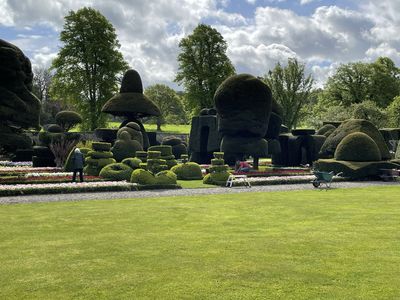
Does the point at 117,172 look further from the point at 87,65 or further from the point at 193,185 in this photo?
the point at 87,65

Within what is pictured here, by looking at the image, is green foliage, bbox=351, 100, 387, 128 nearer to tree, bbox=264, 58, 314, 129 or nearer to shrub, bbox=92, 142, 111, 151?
tree, bbox=264, 58, 314, 129

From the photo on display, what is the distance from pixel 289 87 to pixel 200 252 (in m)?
50.5

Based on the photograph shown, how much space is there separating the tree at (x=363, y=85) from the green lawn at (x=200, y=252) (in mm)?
55321

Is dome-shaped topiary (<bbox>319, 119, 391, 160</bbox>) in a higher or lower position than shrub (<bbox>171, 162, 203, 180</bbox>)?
higher

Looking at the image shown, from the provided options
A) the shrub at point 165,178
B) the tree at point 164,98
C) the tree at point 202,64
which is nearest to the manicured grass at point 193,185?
the shrub at point 165,178

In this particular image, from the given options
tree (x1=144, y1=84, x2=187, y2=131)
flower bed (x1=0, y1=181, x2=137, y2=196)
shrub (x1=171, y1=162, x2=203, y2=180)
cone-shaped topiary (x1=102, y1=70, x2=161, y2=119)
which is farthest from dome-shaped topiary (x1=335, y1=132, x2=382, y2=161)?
tree (x1=144, y1=84, x2=187, y2=131)

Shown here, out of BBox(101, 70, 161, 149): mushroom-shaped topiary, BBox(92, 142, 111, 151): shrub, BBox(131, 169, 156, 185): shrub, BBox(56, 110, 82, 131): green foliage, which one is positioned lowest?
BBox(131, 169, 156, 185): shrub

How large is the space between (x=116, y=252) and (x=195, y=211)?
4.95 meters

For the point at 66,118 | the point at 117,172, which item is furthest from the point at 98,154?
the point at 66,118

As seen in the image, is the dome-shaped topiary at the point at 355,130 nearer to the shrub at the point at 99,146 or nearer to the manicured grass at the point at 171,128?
the shrub at the point at 99,146

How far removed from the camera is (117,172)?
21.5 m

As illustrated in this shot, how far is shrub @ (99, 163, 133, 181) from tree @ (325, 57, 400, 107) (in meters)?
48.1

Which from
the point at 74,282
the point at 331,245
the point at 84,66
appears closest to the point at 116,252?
the point at 74,282

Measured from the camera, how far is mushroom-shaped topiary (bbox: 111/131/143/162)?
2642cm
